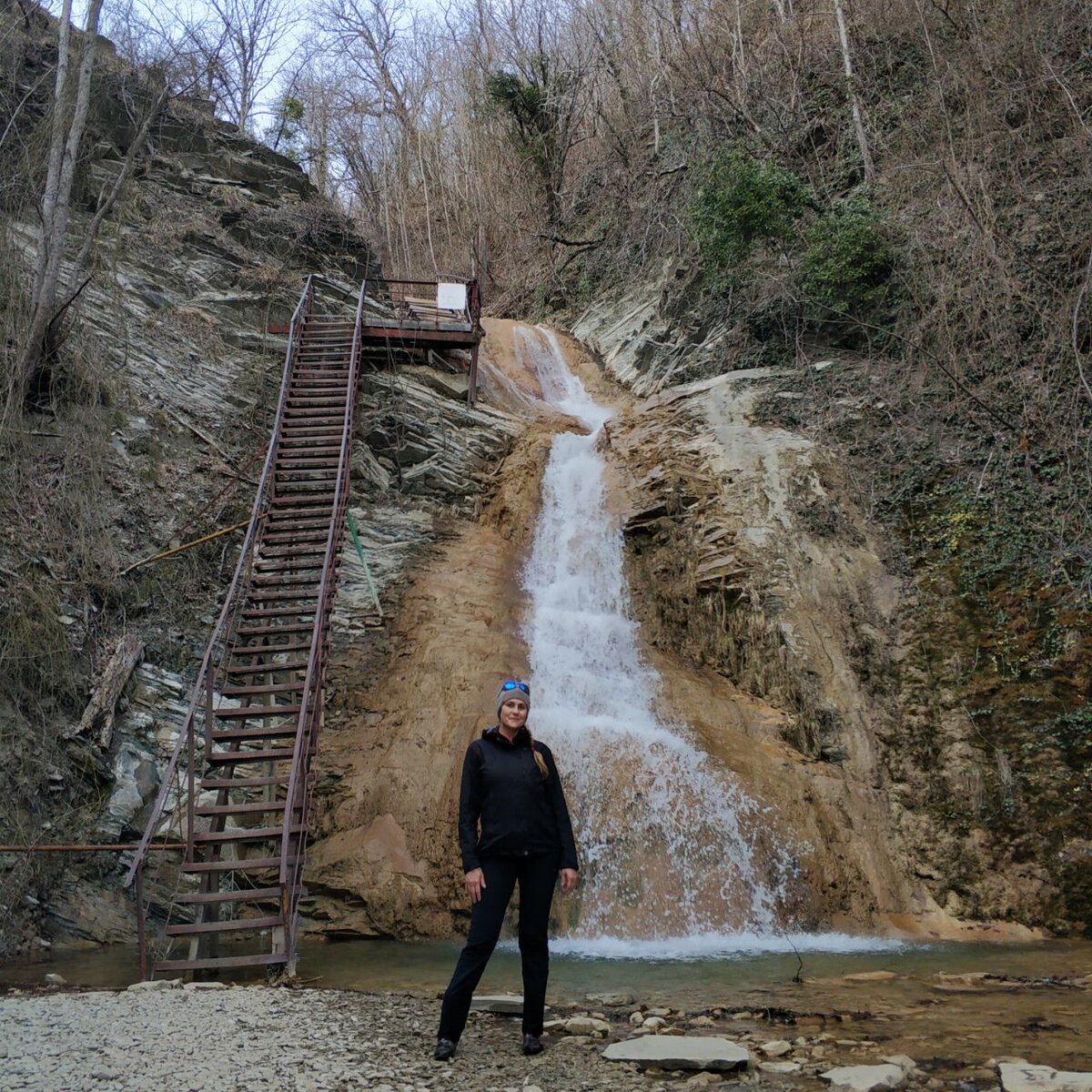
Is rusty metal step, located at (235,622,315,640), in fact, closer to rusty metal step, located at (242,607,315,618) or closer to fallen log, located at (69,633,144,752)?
rusty metal step, located at (242,607,315,618)

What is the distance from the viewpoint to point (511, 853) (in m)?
4.21

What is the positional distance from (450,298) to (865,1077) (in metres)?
13.5

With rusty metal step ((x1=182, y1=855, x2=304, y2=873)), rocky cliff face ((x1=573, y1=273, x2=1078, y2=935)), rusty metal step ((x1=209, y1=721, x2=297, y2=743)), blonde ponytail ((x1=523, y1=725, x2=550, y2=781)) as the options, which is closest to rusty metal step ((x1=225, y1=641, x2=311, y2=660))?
rusty metal step ((x1=209, y1=721, x2=297, y2=743))

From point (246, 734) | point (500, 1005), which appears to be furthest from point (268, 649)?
point (500, 1005)

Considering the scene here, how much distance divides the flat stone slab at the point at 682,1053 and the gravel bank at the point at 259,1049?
0.09m

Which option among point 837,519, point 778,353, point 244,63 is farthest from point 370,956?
point 244,63

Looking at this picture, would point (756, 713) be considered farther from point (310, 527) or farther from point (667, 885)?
point (310, 527)

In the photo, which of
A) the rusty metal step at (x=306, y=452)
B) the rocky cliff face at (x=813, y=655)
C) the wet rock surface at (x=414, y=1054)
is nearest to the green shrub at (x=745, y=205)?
the rocky cliff face at (x=813, y=655)

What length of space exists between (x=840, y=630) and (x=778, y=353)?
6.24 meters

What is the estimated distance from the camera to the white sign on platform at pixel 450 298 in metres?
15.0

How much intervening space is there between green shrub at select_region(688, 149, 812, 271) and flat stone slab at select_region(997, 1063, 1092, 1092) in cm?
1423

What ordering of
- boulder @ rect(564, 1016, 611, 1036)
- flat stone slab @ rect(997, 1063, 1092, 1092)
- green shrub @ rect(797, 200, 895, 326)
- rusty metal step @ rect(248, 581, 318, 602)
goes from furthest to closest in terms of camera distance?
green shrub @ rect(797, 200, 895, 326)
rusty metal step @ rect(248, 581, 318, 602)
boulder @ rect(564, 1016, 611, 1036)
flat stone slab @ rect(997, 1063, 1092, 1092)

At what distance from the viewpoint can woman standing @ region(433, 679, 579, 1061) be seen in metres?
4.13

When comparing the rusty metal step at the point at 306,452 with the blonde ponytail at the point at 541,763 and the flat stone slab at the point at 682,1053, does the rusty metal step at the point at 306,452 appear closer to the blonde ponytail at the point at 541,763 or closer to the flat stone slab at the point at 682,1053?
the blonde ponytail at the point at 541,763
